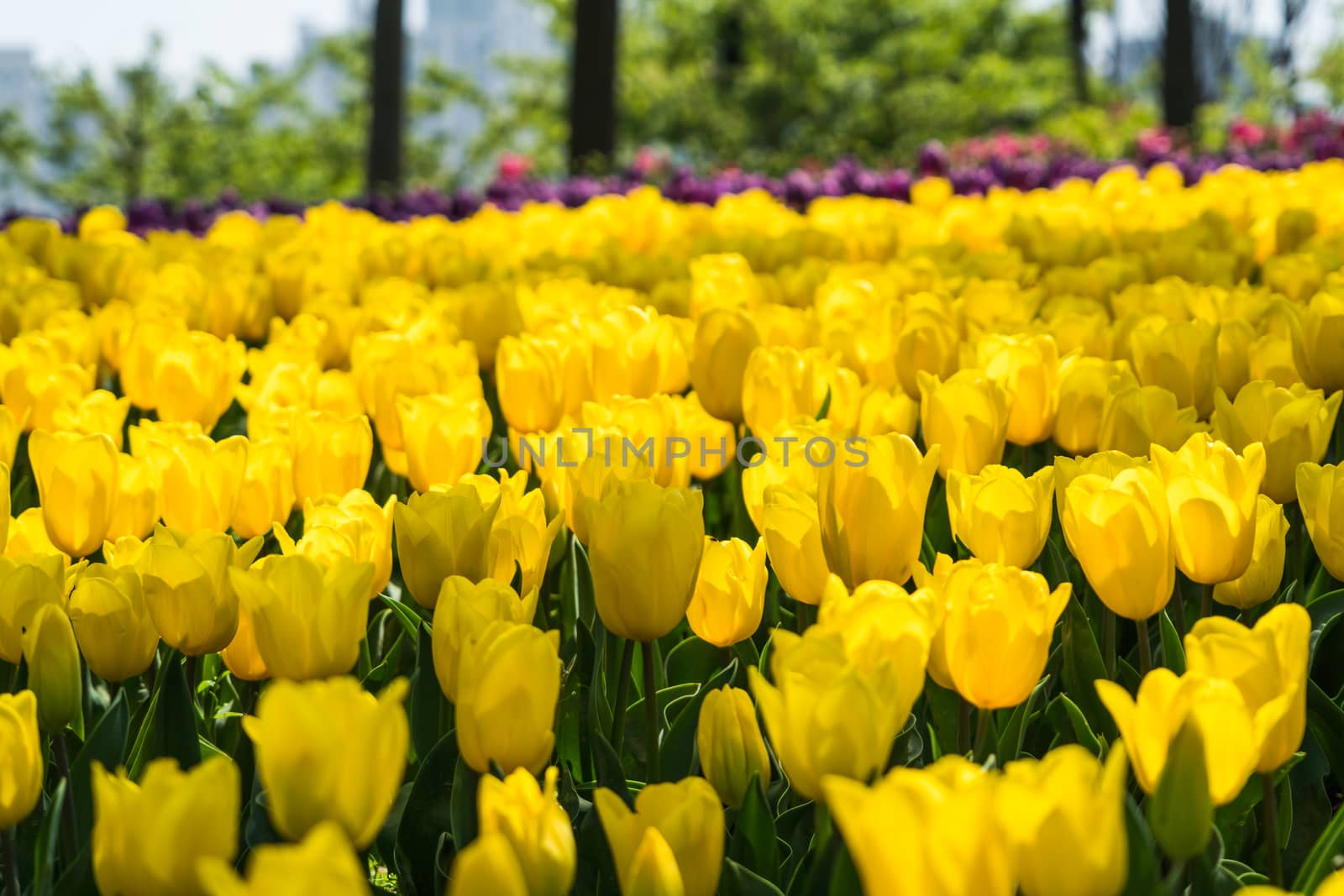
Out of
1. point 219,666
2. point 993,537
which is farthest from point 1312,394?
point 219,666

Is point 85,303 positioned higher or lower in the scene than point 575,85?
lower

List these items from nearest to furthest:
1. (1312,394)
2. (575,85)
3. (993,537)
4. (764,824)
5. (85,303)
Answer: (764,824)
(993,537)
(1312,394)
(85,303)
(575,85)

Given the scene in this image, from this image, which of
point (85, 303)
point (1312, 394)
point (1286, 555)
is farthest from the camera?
point (85, 303)

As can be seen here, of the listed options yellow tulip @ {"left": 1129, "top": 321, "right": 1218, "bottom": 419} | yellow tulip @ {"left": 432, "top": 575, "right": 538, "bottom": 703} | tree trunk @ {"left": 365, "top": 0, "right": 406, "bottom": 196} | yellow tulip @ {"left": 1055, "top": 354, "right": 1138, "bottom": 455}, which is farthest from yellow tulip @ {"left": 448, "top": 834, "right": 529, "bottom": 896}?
tree trunk @ {"left": 365, "top": 0, "right": 406, "bottom": 196}

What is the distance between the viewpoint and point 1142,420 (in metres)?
1.94

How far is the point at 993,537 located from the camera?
1567 mm

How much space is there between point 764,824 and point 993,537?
484 mm

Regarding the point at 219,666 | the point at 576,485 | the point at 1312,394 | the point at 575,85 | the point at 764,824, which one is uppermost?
the point at 575,85

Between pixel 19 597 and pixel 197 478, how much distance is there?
0.40 metres

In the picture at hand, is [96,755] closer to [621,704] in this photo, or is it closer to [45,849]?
[45,849]

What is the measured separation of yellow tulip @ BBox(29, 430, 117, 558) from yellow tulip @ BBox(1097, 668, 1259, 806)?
121 centimetres

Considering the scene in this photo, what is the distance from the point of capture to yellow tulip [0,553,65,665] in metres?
1.39

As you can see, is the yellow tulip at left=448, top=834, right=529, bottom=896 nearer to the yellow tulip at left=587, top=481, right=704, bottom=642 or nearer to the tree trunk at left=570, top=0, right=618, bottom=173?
the yellow tulip at left=587, top=481, right=704, bottom=642

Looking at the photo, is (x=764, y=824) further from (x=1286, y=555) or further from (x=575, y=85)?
(x=575, y=85)
